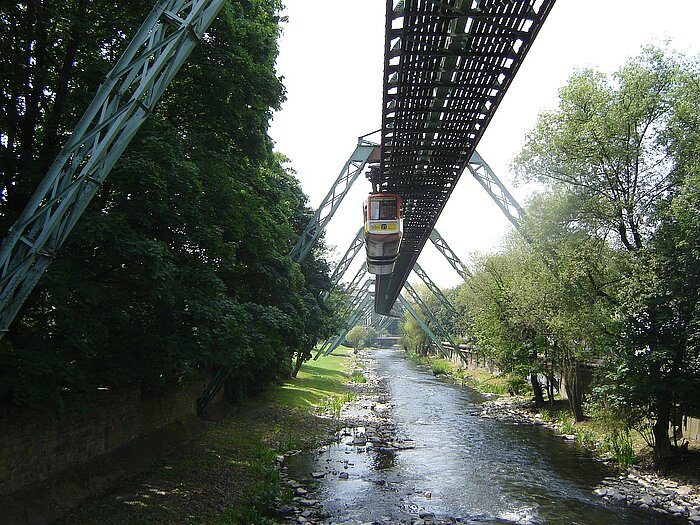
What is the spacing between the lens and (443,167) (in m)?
15.7

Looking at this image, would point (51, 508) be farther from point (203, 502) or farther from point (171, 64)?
point (171, 64)

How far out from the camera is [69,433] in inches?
407

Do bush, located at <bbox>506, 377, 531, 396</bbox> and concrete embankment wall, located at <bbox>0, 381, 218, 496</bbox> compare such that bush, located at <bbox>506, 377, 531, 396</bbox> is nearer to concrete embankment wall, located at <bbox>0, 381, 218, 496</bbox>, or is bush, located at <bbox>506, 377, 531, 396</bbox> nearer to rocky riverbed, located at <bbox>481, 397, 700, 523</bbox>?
rocky riverbed, located at <bbox>481, 397, 700, 523</bbox>

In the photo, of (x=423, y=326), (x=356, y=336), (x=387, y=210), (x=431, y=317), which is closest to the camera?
(x=387, y=210)

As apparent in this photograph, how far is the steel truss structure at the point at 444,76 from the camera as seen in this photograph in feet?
30.6

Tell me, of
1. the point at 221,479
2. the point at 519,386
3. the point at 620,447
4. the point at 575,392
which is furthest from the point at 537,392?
the point at 221,479

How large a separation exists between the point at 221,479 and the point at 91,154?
8.49 metres

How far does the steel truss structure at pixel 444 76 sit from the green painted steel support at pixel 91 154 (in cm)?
346

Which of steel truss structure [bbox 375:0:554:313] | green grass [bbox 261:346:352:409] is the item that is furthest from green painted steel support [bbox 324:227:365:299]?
steel truss structure [bbox 375:0:554:313]

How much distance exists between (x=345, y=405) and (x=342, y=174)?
12.9 m

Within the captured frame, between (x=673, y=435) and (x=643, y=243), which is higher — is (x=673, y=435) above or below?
below

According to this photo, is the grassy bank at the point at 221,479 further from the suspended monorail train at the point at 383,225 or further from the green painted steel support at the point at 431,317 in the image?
the green painted steel support at the point at 431,317

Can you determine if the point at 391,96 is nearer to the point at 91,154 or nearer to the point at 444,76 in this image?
the point at 444,76

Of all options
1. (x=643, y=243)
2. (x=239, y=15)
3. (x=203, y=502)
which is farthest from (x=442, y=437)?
(x=239, y=15)
